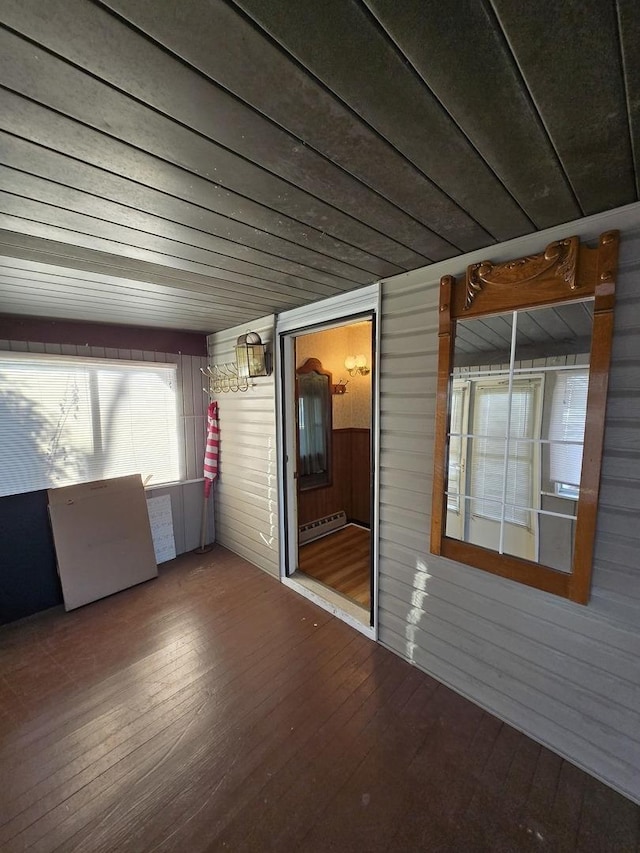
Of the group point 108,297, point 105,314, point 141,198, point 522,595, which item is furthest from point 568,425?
point 105,314

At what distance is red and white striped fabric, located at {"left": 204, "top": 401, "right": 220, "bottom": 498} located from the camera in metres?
3.66

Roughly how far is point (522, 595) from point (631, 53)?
1890 mm

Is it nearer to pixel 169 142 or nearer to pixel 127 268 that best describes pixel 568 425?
pixel 169 142

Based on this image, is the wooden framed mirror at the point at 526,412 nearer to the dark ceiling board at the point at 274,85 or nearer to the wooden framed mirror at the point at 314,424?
the dark ceiling board at the point at 274,85

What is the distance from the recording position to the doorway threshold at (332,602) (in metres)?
2.40

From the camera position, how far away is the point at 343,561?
3443 mm

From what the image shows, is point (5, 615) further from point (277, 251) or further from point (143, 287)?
point (277, 251)

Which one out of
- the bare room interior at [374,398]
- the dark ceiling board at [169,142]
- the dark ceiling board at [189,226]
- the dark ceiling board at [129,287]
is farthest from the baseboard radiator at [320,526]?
the dark ceiling board at [169,142]

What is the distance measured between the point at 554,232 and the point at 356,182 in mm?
963

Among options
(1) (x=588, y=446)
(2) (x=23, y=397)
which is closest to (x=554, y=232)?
(1) (x=588, y=446)

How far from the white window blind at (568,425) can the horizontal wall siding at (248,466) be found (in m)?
2.10

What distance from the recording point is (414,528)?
2021 mm

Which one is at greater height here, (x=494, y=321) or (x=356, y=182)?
(x=356, y=182)

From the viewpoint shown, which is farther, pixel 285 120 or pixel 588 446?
pixel 588 446
